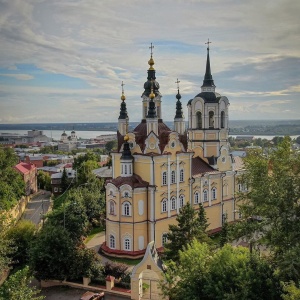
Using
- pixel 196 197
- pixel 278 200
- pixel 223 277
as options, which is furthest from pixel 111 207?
pixel 278 200

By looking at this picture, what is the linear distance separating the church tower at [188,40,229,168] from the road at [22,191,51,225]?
17.6m

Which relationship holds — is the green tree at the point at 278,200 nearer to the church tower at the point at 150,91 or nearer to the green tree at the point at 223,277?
the green tree at the point at 223,277

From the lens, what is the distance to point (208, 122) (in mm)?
33500

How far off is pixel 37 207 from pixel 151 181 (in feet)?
78.3

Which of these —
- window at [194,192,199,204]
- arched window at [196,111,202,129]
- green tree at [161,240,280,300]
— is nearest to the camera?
green tree at [161,240,280,300]

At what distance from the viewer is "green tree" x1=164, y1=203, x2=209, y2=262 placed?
71.1ft

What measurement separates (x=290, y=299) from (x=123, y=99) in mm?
21364

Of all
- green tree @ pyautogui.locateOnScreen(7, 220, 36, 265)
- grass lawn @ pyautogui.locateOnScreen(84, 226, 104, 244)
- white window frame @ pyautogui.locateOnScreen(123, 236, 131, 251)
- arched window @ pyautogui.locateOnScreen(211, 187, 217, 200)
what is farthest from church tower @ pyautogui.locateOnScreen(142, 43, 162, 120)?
green tree @ pyautogui.locateOnScreen(7, 220, 36, 265)

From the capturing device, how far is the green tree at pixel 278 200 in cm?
1606

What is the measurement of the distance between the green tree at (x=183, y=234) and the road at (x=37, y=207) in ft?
64.6

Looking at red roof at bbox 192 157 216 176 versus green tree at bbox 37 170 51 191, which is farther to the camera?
green tree at bbox 37 170 51 191

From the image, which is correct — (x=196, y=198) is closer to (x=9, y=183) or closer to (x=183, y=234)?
(x=183, y=234)

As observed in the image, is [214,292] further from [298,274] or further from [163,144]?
[163,144]

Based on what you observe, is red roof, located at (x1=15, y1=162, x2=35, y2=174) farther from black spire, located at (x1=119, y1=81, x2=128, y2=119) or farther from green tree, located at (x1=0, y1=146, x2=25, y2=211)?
black spire, located at (x1=119, y1=81, x2=128, y2=119)
